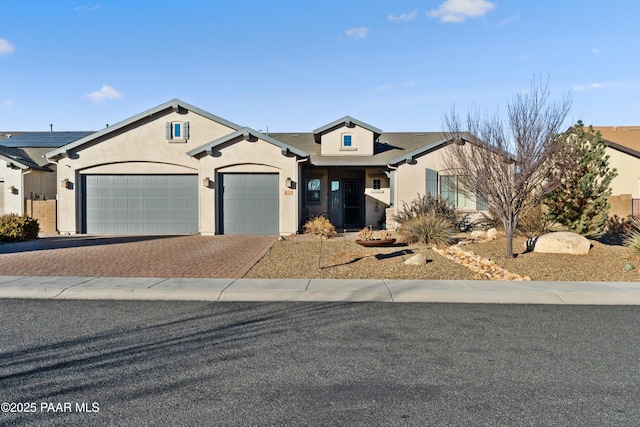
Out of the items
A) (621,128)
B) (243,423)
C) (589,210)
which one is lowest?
(243,423)

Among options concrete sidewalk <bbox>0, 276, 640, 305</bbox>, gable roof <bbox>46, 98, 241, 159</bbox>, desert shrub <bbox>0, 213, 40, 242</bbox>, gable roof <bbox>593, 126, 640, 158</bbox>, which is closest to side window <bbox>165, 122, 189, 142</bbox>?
gable roof <bbox>46, 98, 241, 159</bbox>

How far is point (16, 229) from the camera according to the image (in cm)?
1734

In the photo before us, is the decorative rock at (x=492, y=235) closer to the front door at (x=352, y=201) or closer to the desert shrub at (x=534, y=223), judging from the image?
the desert shrub at (x=534, y=223)

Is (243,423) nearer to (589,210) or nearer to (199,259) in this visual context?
(199,259)

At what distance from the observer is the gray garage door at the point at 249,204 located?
64.7 feet

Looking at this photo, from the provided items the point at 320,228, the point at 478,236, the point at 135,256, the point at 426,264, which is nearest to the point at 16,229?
the point at 135,256

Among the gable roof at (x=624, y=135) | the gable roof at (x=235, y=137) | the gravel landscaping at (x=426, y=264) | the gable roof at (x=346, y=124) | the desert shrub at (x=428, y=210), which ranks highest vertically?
the gable roof at (x=624, y=135)

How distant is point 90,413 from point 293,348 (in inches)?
94.5

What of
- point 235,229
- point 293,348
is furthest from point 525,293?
point 235,229

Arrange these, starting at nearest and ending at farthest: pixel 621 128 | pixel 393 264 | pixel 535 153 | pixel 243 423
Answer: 1. pixel 243 423
2. pixel 393 264
3. pixel 535 153
4. pixel 621 128

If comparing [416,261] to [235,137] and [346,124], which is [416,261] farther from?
[346,124]

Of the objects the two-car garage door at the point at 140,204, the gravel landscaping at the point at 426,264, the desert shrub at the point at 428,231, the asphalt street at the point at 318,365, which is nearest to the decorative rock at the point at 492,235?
the gravel landscaping at the point at 426,264

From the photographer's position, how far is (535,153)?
493 inches

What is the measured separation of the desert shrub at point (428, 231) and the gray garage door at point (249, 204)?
6036 millimetres
